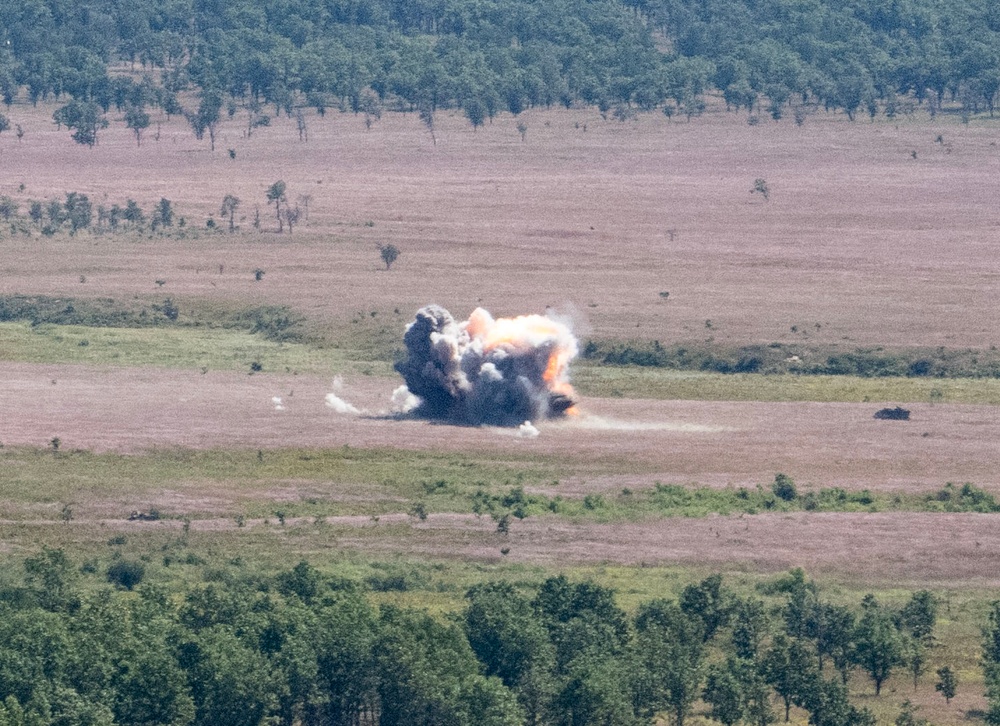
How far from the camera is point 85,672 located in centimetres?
6681

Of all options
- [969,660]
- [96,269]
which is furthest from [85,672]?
[96,269]

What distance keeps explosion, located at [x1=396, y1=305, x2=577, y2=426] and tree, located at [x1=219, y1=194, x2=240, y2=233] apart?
239 feet

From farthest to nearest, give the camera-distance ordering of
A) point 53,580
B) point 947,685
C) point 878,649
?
point 53,580 → point 878,649 → point 947,685

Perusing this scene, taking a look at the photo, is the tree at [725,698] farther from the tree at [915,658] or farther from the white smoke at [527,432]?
the white smoke at [527,432]

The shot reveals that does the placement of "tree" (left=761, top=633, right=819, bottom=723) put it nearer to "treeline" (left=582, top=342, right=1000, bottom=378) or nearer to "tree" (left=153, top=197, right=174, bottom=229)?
"treeline" (left=582, top=342, right=1000, bottom=378)

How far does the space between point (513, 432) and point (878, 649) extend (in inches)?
1619

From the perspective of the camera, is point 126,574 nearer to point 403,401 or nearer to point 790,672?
point 790,672

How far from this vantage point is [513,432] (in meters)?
115

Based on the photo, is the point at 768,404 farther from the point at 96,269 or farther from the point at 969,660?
the point at 96,269

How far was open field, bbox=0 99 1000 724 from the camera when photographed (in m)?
93.4

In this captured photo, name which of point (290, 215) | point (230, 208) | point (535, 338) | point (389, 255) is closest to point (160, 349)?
point (389, 255)

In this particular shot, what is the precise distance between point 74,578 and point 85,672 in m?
16.2

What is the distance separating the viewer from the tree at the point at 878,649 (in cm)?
7669

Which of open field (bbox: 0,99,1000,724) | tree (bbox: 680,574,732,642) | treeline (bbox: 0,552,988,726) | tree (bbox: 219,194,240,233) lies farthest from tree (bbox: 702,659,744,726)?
tree (bbox: 219,194,240,233)
